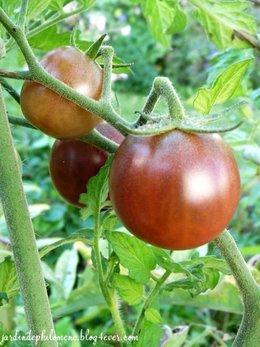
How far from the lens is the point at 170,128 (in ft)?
1.46

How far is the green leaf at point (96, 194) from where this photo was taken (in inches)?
21.3

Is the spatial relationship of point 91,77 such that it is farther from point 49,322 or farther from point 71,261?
point 71,261

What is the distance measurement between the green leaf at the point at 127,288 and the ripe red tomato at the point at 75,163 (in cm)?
9

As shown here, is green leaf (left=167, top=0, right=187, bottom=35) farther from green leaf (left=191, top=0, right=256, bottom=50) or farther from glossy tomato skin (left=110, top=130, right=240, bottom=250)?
glossy tomato skin (left=110, top=130, right=240, bottom=250)

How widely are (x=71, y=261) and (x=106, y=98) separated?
25.2 inches

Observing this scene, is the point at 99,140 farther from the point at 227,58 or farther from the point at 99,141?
the point at 227,58

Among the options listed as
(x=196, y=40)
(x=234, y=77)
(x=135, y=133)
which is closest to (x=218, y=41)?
(x=234, y=77)

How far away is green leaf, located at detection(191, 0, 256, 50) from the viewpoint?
0.80 metres

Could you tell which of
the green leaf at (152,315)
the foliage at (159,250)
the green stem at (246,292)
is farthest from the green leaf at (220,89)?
the green leaf at (152,315)

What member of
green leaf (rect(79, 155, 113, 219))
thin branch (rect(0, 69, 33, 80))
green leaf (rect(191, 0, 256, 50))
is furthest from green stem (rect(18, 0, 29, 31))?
green leaf (rect(191, 0, 256, 50))

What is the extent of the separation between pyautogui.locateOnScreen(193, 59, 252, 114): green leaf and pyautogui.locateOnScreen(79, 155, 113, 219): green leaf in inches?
3.5

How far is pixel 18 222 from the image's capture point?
1.61 ft

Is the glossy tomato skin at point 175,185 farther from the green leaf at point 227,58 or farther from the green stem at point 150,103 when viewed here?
the green leaf at point 227,58

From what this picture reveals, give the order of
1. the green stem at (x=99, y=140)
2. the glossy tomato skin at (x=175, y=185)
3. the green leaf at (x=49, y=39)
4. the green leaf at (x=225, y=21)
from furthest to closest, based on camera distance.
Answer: the green leaf at (x=225, y=21) < the green leaf at (x=49, y=39) < the green stem at (x=99, y=140) < the glossy tomato skin at (x=175, y=185)
